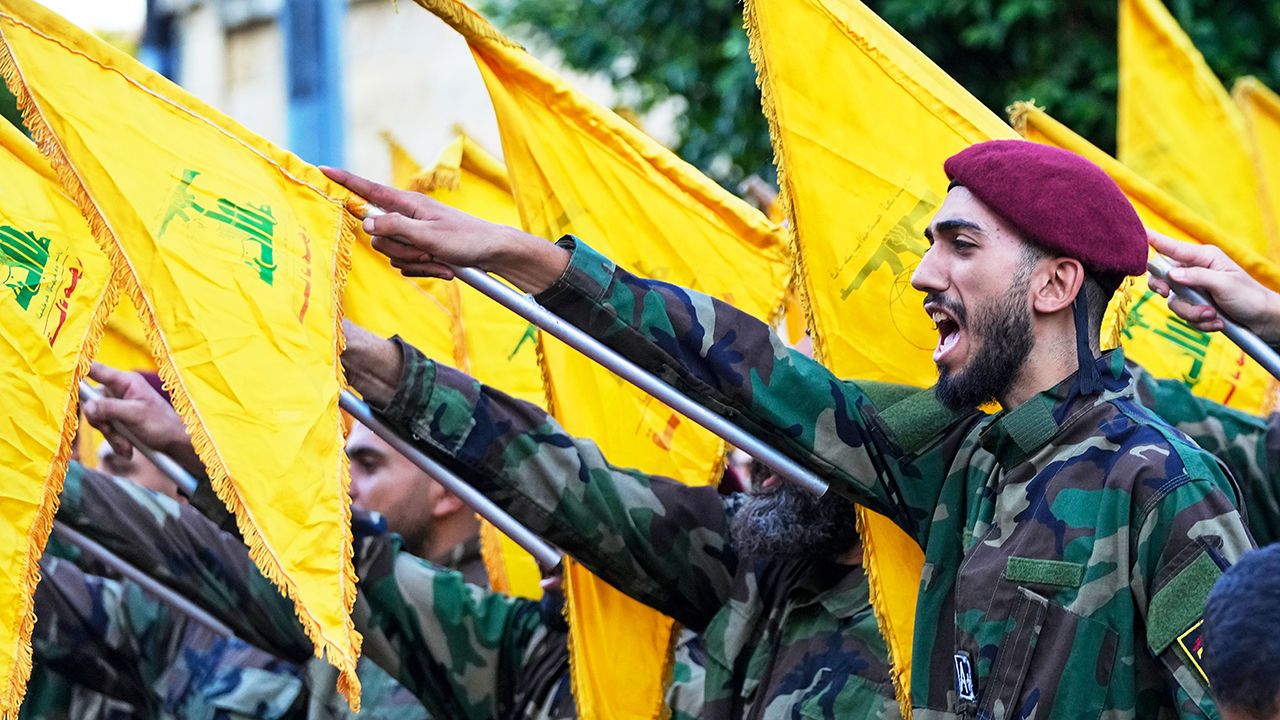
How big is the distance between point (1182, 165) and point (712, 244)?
9.08 ft

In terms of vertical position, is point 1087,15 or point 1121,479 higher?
point 1087,15

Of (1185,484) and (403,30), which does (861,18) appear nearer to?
(1185,484)

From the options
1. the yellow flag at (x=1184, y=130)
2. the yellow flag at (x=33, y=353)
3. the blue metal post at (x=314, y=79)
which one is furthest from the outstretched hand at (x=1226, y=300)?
the blue metal post at (x=314, y=79)

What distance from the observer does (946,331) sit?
11.8 ft

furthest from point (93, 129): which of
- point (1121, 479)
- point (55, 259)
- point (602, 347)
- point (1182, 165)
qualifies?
point (1182, 165)

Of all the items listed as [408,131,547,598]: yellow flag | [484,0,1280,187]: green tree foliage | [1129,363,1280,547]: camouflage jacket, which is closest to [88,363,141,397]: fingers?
[408,131,547,598]: yellow flag

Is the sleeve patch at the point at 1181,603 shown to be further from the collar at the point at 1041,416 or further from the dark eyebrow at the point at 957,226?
the dark eyebrow at the point at 957,226

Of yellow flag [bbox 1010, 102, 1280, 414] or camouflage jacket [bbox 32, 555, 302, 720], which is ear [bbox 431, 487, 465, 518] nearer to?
camouflage jacket [bbox 32, 555, 302, 720]

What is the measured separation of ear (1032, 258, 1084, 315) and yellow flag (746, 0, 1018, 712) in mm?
592

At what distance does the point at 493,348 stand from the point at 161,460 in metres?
1.33

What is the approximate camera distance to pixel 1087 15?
9.07m

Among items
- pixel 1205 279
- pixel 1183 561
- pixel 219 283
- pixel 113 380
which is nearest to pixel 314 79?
pixel 113 380

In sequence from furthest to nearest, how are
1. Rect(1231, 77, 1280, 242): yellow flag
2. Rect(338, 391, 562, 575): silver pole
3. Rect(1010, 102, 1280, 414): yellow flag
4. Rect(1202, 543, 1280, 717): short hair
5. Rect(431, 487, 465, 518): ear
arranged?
Rect(1231, 77, 1280, 242): yellow flag, Rect(431, 487, 465, 518): ear, Rect(1010, 102, 1280, 414): yellow flag, Rect(338, 391, 562, 575): silver pole, Rect(1202, 543, 1280, 717): short hair

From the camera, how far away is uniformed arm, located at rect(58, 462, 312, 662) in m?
5.19
